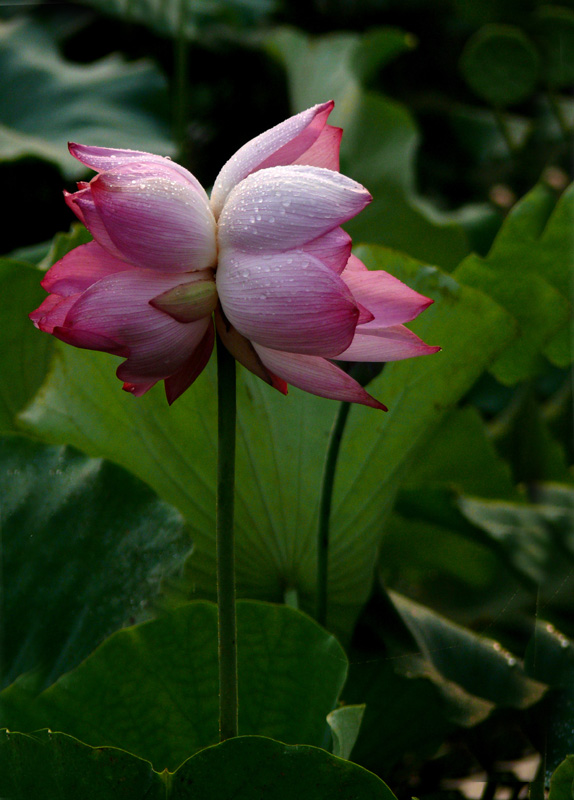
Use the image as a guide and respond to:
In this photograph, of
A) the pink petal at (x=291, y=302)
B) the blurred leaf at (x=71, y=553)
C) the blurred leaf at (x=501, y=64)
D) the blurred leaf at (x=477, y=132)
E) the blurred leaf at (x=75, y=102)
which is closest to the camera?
the pink petal at (x=291, y=302)

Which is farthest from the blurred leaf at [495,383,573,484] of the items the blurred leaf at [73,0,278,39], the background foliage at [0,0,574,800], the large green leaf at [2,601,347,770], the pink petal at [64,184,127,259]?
the blurred leaf at [73,0,278,39]

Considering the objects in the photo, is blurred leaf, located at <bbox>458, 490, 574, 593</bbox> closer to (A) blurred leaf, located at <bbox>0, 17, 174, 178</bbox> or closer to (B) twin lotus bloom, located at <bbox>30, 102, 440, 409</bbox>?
(B) twin lotus bloom, located at <bbox>30, 102, 440, 409</bbox>

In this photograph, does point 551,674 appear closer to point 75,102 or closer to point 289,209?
point 289,209

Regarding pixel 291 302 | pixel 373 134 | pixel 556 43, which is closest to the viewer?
pixel 291 302

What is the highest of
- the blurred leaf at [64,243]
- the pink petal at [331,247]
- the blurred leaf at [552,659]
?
the pink petal at [331,247]

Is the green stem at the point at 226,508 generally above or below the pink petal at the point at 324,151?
below

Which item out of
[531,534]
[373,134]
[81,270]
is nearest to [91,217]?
[81,270]

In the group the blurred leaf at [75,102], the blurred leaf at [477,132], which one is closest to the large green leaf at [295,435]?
the blurred leaf at [75,102]

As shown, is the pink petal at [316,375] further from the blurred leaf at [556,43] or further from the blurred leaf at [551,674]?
the blurred leaf at [556,43]
